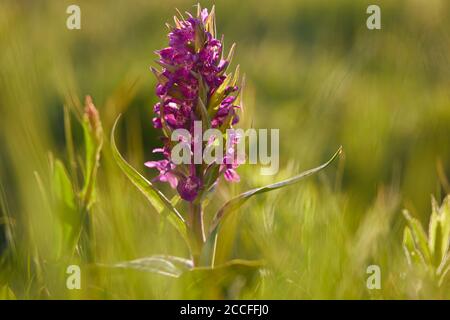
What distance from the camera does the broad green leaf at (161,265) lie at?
817 mm

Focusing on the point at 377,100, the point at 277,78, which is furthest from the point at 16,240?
the point at 277,78

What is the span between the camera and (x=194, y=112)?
93 cm

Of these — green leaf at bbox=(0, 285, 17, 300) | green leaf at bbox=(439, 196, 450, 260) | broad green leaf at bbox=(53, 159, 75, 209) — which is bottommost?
green leaf at bbox=(0, 285, 17, 300)

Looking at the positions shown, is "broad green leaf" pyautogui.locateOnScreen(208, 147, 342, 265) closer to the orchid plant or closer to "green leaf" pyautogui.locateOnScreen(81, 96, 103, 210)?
the orchid plant

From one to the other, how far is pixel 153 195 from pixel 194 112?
0.13 meters

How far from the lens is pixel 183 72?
36.4 inches

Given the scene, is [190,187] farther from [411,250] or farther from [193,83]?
[411,250]

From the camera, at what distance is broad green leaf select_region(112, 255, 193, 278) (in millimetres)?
817

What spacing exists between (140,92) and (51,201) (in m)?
1.37

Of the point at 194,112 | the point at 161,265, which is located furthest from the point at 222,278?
the point at 194,112

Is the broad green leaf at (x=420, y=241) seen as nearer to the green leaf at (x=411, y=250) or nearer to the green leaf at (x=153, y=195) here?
the green leaf at (x=411, y=250)

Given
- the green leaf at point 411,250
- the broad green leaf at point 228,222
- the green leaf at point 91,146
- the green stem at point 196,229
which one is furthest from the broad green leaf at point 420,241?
the green leaf at point 91,146

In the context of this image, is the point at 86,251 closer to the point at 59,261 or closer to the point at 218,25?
the point at 59,261

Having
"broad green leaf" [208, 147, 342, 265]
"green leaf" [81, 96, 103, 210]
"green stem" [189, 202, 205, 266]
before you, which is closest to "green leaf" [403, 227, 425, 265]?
"broad green leaf" [208, 147, 342, 265]
